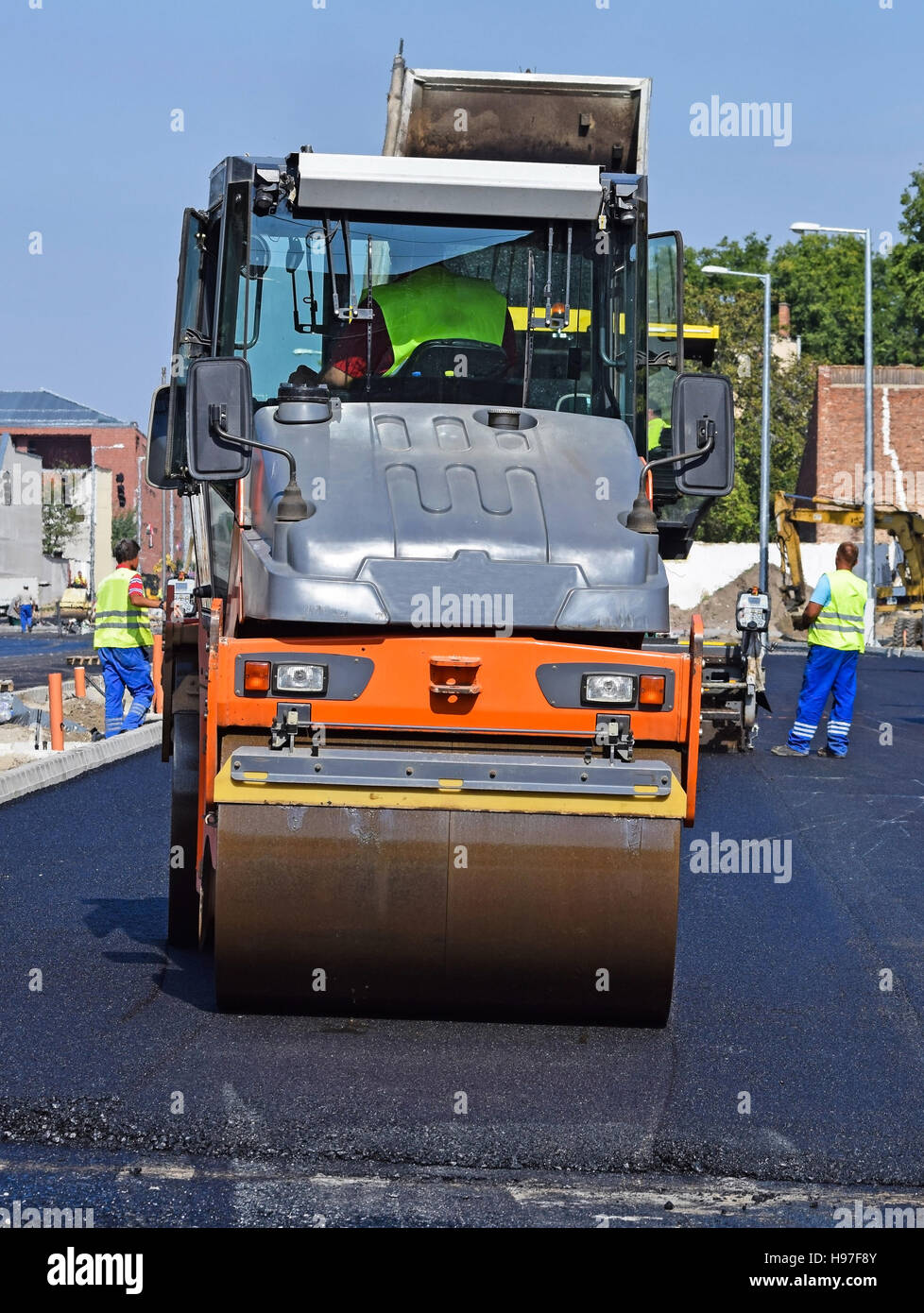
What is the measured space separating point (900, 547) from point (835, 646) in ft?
90.1

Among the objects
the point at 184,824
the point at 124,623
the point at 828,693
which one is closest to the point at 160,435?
the point at 184,824

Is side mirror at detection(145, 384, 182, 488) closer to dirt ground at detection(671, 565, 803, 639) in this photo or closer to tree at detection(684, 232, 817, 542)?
dirt ground at detection(671, 565, 803, 639)

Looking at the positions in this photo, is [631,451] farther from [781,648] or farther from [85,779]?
[781,648]

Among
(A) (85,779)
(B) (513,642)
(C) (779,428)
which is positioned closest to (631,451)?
(B) (513,642)

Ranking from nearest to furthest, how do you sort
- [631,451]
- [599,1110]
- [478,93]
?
1. [599,1110]
2. [631,451]
3. [478,93]

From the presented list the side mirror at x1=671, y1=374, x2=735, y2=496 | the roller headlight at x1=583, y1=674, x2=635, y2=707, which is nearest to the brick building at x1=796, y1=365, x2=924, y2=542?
the side mirror at x1=671, y1=374, x2=735, y2=496

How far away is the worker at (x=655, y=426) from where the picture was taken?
716 centimetres

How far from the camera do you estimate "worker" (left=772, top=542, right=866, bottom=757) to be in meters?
15.4

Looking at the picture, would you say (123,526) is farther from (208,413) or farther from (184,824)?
(208,413)

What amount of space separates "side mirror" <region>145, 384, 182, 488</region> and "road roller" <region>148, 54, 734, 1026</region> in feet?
0.58

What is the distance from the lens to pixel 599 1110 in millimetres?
5188

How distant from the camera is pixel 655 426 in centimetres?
724

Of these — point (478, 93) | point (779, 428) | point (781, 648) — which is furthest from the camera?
point (779, 428)
